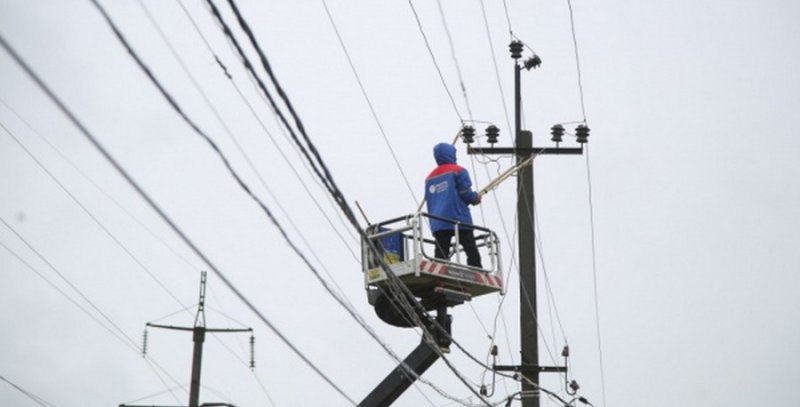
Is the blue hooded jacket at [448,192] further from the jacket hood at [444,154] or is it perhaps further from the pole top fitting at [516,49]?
the pole top fitting at [516,49]

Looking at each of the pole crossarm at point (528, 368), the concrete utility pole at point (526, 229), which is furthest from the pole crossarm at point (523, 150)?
the pole crossarm at point (528, 368)

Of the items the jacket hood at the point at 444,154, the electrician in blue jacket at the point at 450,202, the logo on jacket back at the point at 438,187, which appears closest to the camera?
the electrician in blue jacket at the point at 450,202

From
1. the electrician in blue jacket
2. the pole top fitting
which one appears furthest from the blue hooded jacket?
the pole top fitting

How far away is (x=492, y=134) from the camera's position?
69.1ft

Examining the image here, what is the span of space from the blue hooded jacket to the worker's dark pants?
10cm

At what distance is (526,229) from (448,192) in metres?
4.42

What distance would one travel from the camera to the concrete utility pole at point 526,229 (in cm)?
1953

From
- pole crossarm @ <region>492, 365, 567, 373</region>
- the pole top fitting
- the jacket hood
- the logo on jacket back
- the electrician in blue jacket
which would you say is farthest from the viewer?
the pole top fitting

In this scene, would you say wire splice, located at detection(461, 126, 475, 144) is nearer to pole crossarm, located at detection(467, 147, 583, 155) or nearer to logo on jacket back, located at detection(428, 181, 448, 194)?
pole crossarm, located at detection(467, 147, 583, 155)

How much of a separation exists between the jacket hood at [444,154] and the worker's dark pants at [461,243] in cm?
108

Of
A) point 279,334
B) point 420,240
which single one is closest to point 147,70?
point 279,334

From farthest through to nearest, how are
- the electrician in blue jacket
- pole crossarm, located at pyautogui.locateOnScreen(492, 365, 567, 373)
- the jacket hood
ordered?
1. pole crossarm, located at pyautogui.locateOnScreen(492, 365, 567, 373)
2. the jacket hood
3. the electrician in blue jacket

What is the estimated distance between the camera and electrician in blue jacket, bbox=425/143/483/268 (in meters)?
16.5

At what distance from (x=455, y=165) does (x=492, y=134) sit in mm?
4342
